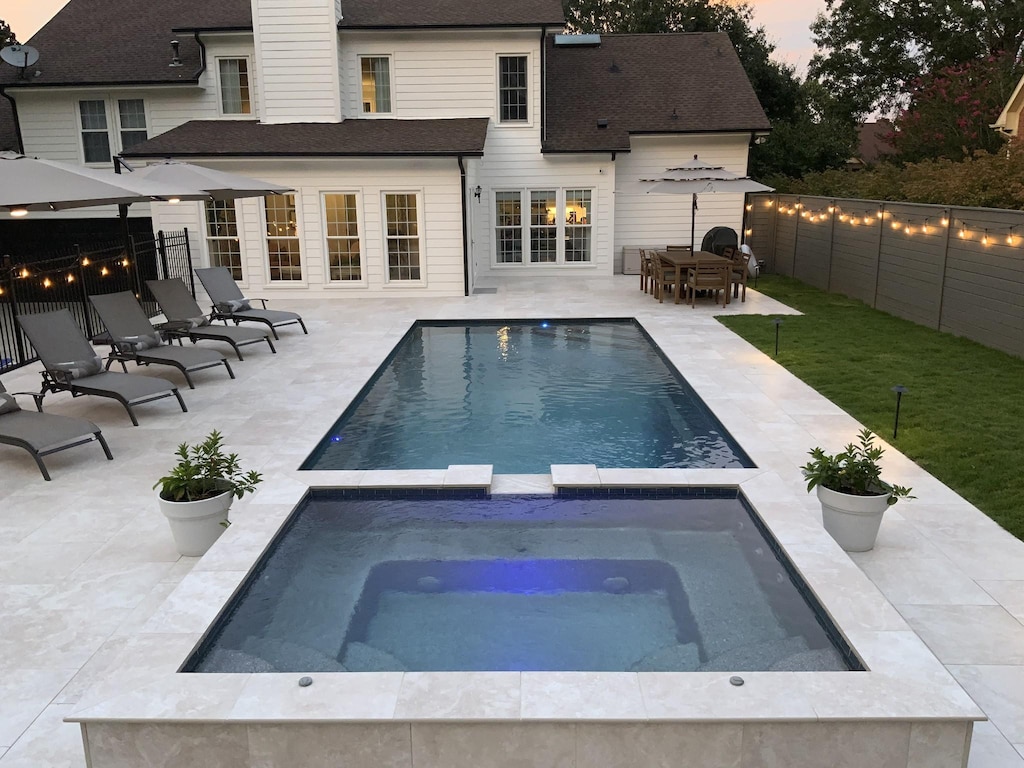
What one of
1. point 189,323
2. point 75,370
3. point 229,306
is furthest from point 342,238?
point 75,370

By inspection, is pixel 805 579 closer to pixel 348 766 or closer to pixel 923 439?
pixel 348 766

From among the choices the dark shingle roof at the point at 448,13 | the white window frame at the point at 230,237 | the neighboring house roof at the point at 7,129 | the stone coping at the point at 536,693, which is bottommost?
the stone coping at the point at 536,693

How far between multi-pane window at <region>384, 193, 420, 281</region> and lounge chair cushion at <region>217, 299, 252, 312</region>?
4.62 meters

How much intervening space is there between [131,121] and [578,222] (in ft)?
36.1

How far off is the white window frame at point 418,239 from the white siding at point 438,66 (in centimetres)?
267

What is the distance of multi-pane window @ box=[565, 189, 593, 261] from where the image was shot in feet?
66.0

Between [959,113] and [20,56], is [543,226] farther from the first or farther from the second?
[959,113]

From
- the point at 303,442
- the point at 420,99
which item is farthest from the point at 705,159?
the point at 303,442

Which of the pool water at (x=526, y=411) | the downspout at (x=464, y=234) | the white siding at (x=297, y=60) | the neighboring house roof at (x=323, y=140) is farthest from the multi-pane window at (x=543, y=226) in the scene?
the pool water at (x=526, y=411)

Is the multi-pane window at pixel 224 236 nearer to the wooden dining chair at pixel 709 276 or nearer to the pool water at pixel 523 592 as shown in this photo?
the wooden dining chair at pixel 709 276

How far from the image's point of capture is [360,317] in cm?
1498

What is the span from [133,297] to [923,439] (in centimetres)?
922

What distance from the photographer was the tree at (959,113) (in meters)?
26.9

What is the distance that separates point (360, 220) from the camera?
16.9m
